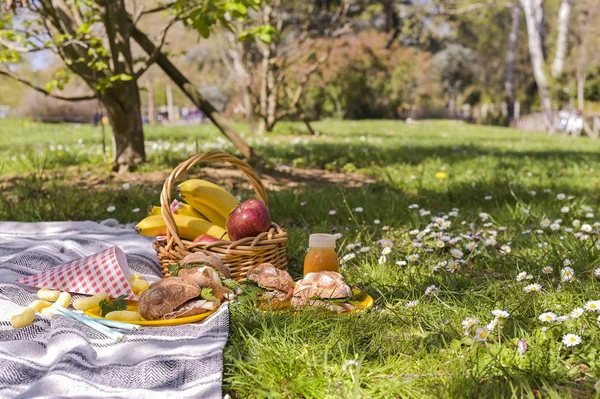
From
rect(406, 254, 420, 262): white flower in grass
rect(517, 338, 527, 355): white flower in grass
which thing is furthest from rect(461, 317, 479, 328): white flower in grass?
rect(406, 254, 420, 262): white flower in grass

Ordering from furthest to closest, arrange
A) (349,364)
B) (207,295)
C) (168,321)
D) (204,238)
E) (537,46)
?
(537,46)
(204,238)
(207,295)
(168,321)
(349,364)

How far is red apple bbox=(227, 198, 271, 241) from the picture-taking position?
112 inches

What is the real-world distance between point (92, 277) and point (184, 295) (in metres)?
0.54

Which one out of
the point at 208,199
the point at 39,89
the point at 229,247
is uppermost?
the point at 39,89

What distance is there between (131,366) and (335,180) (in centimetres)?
437

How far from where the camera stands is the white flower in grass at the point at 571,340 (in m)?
1.94

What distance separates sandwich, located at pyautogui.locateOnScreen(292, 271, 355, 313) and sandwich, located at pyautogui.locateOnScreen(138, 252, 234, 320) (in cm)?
31

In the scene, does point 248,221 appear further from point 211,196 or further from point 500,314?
point 500,314

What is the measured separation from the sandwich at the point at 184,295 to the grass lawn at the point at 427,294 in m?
0.12

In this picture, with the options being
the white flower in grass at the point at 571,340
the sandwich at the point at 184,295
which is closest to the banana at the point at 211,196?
the sandwich at the point at 184,295

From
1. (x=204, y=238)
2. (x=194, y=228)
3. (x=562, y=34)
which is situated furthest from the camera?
(x=562, y=34)

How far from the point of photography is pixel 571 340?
1.96 metres

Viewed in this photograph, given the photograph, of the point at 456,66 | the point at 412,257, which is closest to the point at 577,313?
the point at 412,257

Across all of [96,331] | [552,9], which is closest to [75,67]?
[96,331]
